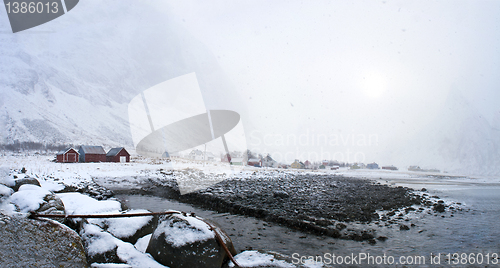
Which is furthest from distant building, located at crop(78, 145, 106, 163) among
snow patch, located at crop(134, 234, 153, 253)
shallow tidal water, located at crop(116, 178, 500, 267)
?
snow patch, located at crop(134, 234, 153, 253)

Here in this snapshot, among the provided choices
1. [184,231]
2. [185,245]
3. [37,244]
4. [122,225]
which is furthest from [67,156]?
[185,245]

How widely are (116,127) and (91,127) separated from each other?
47.6ft

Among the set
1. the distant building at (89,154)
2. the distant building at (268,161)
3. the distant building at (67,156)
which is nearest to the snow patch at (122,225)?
the distant building at (67,156)

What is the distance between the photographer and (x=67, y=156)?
35969 mm

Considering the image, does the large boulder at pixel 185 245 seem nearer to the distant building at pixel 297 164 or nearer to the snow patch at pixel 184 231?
the snow patch at pixel 184 231

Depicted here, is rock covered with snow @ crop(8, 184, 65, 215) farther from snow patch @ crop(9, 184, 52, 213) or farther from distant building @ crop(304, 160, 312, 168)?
distant building @ crop(304, 160, 312, 168)

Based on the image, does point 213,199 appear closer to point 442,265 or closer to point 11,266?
point 442,265

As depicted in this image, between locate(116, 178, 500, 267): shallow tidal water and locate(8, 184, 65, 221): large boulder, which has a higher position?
locate(8, 184, 65, 221): large boulder

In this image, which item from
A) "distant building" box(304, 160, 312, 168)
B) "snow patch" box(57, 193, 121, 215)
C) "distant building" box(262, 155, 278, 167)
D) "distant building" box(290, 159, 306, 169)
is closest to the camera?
"snow patch" box(57, 193, 121, 215)

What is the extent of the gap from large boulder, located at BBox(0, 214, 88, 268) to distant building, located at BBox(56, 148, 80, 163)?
4025cm

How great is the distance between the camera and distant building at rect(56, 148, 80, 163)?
1380 inches

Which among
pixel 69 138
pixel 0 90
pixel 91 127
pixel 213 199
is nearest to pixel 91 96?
pixel 0 90

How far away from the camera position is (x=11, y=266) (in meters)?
2.47

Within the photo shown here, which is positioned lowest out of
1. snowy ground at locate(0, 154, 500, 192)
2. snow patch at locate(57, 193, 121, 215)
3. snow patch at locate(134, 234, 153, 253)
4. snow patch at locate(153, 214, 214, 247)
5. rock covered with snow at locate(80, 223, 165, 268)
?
snowy ground at locate(0, 154, 500, 192)
